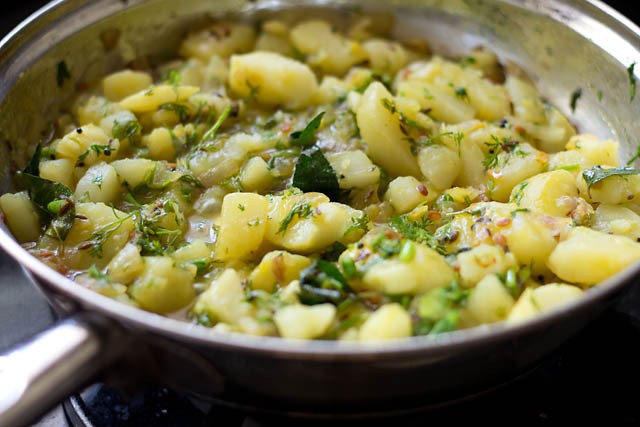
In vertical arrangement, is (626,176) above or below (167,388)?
above

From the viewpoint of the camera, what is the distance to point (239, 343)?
1532mm

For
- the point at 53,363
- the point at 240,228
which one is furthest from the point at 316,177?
the point at 53,363

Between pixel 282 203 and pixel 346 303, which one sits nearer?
pixel 346 303

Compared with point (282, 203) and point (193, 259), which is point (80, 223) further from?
point (282, 203)

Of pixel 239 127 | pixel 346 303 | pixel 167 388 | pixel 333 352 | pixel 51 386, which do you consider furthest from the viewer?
pixel 239 127

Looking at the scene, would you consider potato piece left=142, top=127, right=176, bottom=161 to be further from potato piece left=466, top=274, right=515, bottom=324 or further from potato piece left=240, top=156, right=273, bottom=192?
potato piece left=466, top=274, right=515, bottom=324

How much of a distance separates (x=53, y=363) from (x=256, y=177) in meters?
1.08

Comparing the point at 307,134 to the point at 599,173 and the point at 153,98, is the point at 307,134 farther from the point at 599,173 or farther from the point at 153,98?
the point at 599,173

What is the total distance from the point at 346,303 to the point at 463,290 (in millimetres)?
329

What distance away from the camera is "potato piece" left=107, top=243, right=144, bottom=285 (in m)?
2.14

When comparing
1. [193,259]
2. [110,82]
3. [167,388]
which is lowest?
[167,388]

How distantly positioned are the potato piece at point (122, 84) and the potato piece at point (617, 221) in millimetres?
1858

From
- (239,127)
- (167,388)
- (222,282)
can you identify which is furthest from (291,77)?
(167,388)

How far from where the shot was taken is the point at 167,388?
2115 millimetres
